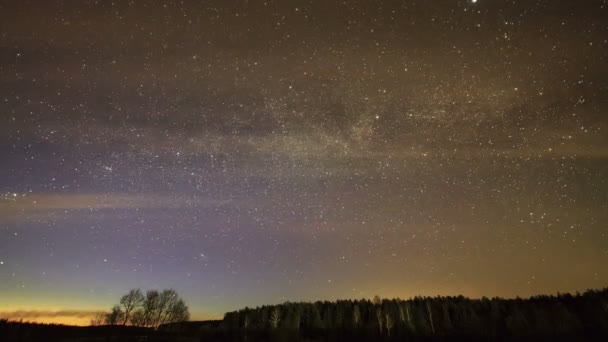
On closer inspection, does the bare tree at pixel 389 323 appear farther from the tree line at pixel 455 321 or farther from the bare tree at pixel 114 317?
the bare tree at pixel 114 317

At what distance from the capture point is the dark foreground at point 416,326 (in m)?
51.8

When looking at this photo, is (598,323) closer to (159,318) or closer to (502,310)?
(502,310)

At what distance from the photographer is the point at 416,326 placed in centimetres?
7450

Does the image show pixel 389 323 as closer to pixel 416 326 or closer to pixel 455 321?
pixel 416 326

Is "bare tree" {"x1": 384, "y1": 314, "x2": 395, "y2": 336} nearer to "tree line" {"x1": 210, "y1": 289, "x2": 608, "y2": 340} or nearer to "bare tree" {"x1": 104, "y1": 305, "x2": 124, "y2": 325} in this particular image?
"tree line" {"x1": 210, "y1": 289, "x2": 608, "y2": 340}

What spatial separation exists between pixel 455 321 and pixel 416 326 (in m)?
7.12

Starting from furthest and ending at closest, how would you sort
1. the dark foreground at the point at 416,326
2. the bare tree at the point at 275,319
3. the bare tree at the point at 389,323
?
the bare tree at the point at 275,319, the bare tree at the point at 389,323, the dark foreground at the point at 416,326

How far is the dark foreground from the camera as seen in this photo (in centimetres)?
5184

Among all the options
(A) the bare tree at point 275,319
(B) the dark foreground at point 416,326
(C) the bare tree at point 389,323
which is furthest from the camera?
(A) the bare tree at point 275,319

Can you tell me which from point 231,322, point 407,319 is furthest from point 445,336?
point 231,322

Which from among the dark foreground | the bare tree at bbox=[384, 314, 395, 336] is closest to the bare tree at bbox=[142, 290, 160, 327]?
the dark foreground

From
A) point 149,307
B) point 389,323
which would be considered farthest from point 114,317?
point 389,323

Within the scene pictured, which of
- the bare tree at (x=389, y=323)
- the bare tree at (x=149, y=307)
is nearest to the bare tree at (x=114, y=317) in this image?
the bare tree at (x=149, y=307)

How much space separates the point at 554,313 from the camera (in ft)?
189
